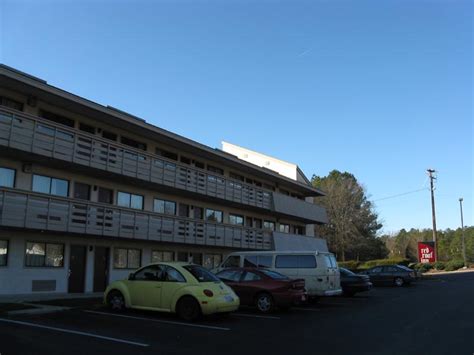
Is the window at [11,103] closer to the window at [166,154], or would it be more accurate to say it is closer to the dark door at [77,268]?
the dark door at [77,268]

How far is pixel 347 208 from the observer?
7288 cm

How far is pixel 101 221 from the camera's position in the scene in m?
22.7

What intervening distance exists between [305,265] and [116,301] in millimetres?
7606

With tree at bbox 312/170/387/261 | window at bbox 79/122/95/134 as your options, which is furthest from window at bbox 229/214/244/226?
tree at bbox 312/170/387/261

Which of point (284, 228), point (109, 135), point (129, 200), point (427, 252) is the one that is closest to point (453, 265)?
point (427, 252)

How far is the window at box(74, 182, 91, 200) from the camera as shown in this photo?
23.5 metres

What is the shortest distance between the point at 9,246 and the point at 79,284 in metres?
4.20

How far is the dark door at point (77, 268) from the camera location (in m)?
23.1

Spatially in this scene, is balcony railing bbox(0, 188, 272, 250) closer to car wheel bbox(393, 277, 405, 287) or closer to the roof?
the roof

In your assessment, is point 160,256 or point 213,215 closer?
point 160,256

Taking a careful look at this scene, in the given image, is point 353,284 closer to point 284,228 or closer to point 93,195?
point 93,195

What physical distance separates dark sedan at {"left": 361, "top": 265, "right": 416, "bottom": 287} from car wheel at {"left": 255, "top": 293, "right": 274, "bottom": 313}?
793 inches

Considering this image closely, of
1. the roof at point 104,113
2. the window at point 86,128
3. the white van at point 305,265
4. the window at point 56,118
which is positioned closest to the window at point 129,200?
the roof at point 104,113

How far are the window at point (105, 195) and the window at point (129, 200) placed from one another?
18.5 inches
